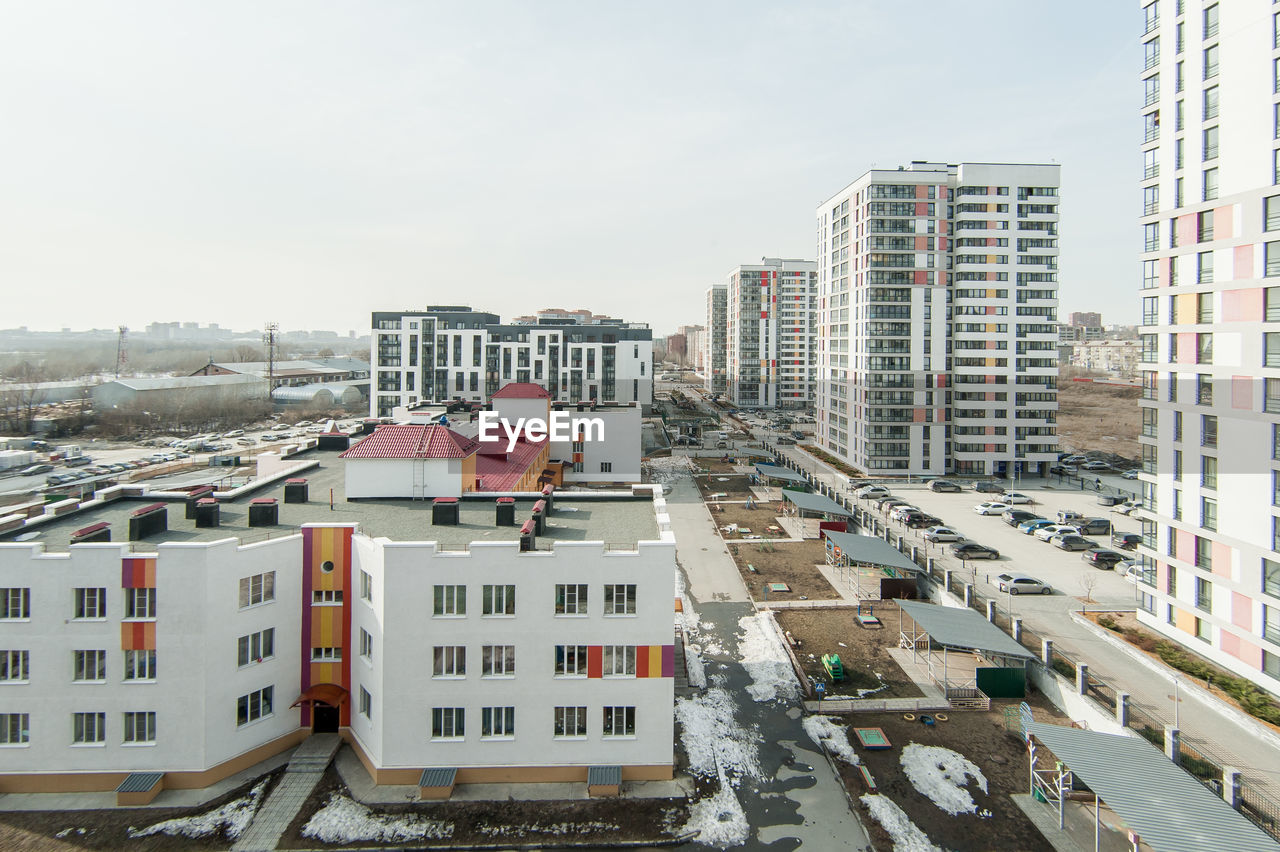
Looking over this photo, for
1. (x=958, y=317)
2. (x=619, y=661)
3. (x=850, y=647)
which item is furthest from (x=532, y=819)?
(x=958, y=317)

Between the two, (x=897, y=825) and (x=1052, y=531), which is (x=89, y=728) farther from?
(x=1052, y=531)

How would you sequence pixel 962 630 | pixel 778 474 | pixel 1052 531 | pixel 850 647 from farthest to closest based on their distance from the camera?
pixel 778 474, pixel 1052 531, pixel 850 647, pixel 962 630

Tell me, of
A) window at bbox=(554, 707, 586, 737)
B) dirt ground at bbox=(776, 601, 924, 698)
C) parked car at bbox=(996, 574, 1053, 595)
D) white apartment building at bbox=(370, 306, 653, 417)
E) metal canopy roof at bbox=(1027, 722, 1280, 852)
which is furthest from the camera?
white apartment building at bbox=(370, 306, 653, 417)

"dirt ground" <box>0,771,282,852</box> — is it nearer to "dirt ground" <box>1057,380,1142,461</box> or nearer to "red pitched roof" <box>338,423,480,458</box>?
"red pitched roof" <box>338,423,480,458</box>

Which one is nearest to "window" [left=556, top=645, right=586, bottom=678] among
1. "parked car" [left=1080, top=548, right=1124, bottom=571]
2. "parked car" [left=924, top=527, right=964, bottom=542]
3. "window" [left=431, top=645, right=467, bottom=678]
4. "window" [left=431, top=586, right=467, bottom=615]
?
"window" [left=431, top=645, right=467, bottom=678]

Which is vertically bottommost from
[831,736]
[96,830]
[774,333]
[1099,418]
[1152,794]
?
[96,830]
